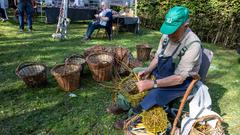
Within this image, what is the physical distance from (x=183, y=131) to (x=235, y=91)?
2.31 meters

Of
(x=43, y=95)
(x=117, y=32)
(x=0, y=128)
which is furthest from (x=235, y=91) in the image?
(x=117, y=32)

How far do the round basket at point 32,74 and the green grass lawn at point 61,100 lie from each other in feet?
0.37

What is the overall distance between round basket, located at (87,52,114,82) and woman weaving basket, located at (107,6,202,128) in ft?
5.35

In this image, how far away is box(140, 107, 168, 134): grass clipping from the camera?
7.71 feet

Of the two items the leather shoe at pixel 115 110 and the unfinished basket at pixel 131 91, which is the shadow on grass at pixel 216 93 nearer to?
the leather shoe at pixel 115 110

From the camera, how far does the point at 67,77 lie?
12.2 feet

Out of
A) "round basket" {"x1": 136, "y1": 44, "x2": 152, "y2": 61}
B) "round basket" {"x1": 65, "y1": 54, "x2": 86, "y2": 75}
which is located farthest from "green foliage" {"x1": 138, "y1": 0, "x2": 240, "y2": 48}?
"round basket" {"x1": 65, "y1": 54, "x2": 86, "y2": 75}

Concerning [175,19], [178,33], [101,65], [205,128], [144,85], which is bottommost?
[205,128]

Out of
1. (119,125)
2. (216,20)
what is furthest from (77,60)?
(216,20)

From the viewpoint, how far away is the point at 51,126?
3057 millimetres

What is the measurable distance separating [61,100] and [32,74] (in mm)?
638

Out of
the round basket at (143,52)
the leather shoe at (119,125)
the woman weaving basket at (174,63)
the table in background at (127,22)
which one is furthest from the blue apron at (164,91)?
the table in background at (127,22)

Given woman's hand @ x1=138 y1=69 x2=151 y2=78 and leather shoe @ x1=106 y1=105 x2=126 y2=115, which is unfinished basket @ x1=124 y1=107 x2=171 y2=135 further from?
leather shoe @ x1=106 y1=105 x2=126 y2=115

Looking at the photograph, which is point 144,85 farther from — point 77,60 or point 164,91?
point 77,60
